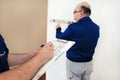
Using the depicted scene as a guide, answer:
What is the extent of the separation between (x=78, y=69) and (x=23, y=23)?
0.90 metres

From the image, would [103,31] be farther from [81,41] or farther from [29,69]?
[29,69]

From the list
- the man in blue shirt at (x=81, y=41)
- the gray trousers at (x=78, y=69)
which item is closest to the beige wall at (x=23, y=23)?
the man in blue shirt at (x=81, y=41)

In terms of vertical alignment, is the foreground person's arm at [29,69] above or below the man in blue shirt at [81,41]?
above

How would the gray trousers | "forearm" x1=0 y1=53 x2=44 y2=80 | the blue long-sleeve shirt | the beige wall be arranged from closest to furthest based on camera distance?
"forearm" x1=0 y1=53 x2=44 y2=80 → the blue long-sleeve shirt → the gray trousers → the beige wall

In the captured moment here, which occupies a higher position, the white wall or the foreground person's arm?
the foreground person's arm

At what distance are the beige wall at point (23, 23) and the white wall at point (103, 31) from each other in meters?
0.14

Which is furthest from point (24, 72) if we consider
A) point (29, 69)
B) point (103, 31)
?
point (103, 31)

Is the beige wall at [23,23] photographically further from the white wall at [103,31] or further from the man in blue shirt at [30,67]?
the man in blue shirt at [30,67]

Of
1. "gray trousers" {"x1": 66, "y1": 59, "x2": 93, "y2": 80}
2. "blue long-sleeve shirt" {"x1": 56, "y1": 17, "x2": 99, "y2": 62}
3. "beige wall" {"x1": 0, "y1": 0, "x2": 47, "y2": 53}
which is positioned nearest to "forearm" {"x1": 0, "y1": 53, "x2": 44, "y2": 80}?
"blue long-sleeve shirt" {"x1": 56, "y1": 17, "x2": 99, "y2": 62}

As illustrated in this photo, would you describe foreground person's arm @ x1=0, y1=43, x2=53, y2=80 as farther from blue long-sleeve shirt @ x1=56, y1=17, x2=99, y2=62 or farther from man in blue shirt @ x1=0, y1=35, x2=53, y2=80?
blue long-sleeve shirt @ x1=56, y1=17, x2=99, y2=62

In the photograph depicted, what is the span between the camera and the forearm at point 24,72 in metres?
0.92

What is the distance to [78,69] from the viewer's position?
2416 mm

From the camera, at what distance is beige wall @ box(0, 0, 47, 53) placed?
2.71m

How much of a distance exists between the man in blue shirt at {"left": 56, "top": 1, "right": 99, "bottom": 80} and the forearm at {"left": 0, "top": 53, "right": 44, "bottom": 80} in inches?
55.1
